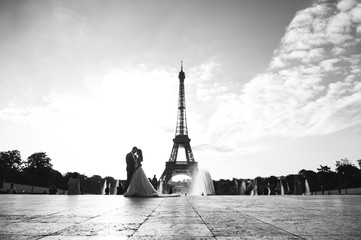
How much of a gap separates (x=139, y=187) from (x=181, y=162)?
58878 millimetres

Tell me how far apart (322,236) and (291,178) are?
118054 millimetres

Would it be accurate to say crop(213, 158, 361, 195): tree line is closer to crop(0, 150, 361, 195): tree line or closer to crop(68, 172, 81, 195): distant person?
crop(0, 150, 361, 195): tree line

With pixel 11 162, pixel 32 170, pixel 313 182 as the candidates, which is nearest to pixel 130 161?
pixel 32 170

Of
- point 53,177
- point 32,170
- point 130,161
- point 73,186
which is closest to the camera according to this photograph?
point 130,161

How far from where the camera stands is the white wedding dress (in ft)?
51.5

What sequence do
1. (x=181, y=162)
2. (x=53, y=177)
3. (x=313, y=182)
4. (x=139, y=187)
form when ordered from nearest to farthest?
(x=139, y=187) < (x=181, y=162) < (x=53, y=177) < (x=313, y=182)

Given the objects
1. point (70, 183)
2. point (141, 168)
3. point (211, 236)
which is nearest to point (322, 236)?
point (211, 236)

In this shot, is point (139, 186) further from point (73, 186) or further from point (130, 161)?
point (73, 186)

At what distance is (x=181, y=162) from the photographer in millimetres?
74062

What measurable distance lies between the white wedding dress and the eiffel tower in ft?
172

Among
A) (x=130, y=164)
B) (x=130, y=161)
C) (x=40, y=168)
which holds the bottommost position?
(x=130, y=164)

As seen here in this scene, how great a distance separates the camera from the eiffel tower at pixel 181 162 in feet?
226

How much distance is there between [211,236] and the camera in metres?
2.87

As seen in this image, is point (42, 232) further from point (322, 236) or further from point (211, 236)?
point (322, 236)
